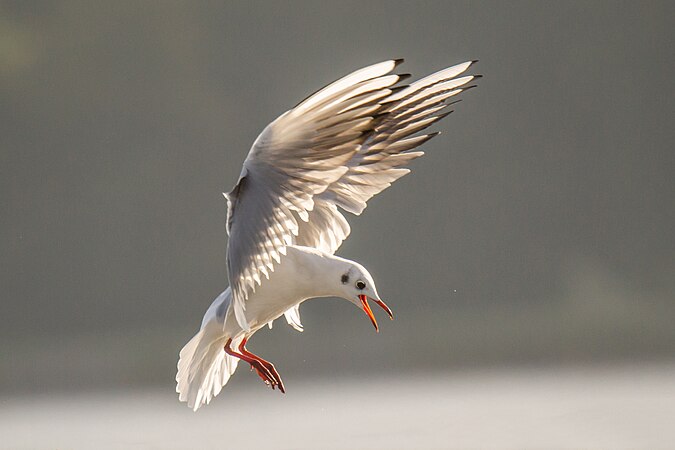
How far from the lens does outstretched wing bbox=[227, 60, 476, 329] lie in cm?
139

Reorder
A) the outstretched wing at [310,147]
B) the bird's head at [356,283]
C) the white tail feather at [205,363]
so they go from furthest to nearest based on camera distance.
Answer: the white tail feather at [205,363], the bird's head at [356,283], the outstretched wing at [310,147]

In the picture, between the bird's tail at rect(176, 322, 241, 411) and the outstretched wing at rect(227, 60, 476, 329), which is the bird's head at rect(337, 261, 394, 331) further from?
the bird's tail at rect(176, 322, 241, 411)

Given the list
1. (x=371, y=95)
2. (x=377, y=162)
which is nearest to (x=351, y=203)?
(x=377, y=162)

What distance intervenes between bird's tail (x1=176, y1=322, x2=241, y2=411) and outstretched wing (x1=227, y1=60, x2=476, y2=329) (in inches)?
6.8

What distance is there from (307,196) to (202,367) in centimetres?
42

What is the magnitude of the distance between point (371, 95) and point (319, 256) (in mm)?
280

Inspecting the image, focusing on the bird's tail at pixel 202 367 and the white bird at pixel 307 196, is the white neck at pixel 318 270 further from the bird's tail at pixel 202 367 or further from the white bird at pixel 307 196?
the bird's tail at pixel 202 367

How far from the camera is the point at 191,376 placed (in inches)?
67.9

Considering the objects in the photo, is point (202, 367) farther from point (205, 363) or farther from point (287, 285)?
point (287, 285)

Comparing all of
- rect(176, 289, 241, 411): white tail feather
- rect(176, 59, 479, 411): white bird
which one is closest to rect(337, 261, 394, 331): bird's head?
rect(176, 59, 479, 411): white bird

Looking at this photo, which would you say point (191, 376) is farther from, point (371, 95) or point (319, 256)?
point (371, 95)

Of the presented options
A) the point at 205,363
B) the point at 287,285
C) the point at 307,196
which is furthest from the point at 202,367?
the point at 307,196

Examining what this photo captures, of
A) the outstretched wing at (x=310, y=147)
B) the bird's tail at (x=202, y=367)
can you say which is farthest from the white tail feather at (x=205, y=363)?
the outstretched wing at (x=310, y=147)

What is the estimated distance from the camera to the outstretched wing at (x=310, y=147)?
139 cm
